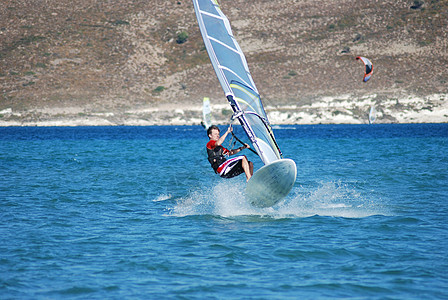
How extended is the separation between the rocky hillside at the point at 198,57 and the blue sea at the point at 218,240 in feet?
170

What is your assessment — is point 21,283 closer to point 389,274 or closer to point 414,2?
point 389,274

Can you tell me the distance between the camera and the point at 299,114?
65.6 meters

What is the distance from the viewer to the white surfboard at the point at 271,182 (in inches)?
374

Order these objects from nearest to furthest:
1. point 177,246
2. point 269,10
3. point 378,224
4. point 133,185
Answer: point 177,246 → point 378,224 → point 133,185 → point 269,10

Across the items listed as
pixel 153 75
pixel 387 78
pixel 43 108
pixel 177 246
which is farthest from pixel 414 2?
pixel 177 246

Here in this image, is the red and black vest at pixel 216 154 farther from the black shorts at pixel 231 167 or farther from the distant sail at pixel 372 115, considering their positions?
the distant sail at pixel 372 115

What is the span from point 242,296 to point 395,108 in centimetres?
6314

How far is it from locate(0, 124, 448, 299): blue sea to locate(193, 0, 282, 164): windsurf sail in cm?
157

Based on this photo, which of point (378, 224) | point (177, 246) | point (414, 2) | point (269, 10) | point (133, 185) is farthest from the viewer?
point (269, 10)

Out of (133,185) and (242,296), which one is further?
(133,185)

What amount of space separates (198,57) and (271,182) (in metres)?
70.1

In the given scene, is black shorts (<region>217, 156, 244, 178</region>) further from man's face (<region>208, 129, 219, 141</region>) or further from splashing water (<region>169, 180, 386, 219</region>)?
splashing water (<region>169, 180, 386, 219</region>)

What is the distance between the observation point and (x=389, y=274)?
658 centimetres

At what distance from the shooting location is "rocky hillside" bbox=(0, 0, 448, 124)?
218 feet
